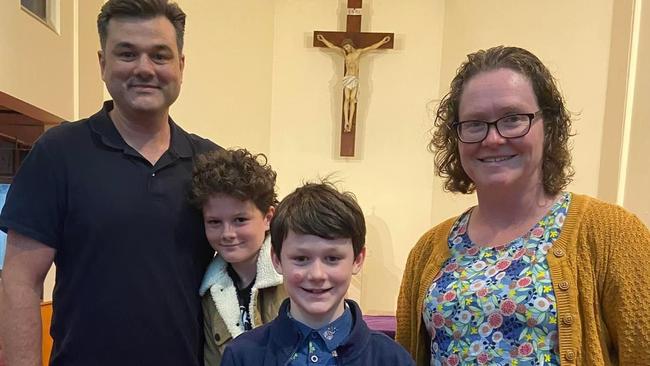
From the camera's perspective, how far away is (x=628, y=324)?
1.09m

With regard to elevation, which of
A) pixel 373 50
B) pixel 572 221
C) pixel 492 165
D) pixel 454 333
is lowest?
pixel 454 333

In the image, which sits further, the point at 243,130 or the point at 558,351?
the point at 243,130

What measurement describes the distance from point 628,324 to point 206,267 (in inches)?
40.5

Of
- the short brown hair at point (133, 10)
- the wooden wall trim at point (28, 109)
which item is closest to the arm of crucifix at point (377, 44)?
the wooden wall trim at point (28, 109)

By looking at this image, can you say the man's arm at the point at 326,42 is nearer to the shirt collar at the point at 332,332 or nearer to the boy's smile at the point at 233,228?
the boy's smile at the point at 233,228

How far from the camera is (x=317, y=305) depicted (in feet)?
3.77

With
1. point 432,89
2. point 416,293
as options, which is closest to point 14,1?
point 416,293

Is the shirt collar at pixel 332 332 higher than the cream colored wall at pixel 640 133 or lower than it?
lower

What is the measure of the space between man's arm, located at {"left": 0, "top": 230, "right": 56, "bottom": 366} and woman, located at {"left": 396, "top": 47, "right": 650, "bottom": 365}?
93 centimetres

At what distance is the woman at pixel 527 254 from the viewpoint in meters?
1.11

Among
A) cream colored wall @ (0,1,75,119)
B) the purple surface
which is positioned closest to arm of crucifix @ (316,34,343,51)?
cream colored wall @ (0,1,75,119)

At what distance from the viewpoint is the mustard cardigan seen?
1084 mm

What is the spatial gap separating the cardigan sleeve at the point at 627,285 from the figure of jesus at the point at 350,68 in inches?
124

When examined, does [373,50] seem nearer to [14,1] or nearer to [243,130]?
[243,130]
